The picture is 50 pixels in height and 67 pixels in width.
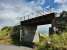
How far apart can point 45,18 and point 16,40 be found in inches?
453

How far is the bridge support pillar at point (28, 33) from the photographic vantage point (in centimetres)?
3981

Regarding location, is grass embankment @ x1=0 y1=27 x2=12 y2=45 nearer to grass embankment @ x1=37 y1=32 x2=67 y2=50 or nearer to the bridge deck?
the bridge deck

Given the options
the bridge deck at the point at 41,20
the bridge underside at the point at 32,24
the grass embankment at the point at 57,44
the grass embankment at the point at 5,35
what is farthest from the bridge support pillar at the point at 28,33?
the grass embankment at the point at 57,44

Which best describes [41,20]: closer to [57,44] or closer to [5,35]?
[57,44]

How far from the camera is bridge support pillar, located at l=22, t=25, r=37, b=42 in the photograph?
3981cm

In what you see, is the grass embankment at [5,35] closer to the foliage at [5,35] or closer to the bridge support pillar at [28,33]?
the foliage at [5,35]

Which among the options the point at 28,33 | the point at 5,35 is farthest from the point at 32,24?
the point at 5,35

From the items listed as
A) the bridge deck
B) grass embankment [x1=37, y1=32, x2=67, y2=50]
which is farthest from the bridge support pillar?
grass embankment [x1=37, y1=32, x2=67, y2=50]

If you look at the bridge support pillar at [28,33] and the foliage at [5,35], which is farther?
the foliage at [5,35]

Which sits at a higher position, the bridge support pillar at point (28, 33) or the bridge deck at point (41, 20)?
the bridge deck at point (41, 20)

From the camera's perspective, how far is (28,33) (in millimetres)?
41156

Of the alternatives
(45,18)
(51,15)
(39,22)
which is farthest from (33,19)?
(51,15)

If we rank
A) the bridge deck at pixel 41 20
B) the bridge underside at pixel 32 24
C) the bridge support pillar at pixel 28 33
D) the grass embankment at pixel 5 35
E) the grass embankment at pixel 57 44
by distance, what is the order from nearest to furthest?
the grass embankment at pixel 57 44
the bridge deck at pixel 41 20
the bridge underside at pixel 32 24
the bridge support pillar at pixel 28 33
the grass embankment at pixel 5 35

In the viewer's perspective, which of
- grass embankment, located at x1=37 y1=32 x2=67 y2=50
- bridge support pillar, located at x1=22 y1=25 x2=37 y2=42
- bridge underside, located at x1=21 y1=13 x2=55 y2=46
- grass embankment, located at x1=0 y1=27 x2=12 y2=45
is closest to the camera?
grass embankment, located at x1=37 y1=32 x2=67 y2=50
